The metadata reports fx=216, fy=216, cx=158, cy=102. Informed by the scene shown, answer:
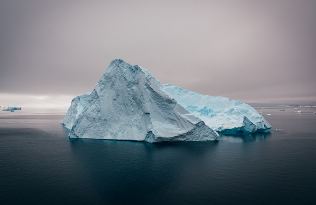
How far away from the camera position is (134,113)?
2906 centimetres

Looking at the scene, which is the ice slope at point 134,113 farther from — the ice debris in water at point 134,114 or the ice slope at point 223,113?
the ice slope at point 223,113

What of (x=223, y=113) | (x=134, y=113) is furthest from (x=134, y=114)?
(x=223, y=113)

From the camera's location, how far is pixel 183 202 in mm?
11820

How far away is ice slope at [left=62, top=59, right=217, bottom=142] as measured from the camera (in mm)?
28344

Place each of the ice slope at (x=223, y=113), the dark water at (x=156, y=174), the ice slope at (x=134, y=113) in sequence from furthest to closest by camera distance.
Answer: the ice slope at (x=223, y=113) → the ice slope at (x=134, y=113) → the dark water at (x=156, y=174)

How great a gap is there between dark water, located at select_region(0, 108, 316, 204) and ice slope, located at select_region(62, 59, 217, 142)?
9.53ft

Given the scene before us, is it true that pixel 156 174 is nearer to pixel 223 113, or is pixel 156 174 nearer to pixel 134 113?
pixel 134 113

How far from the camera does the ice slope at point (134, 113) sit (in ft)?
93.0

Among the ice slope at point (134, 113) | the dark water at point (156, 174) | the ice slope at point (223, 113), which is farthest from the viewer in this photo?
the ice slope at point (223, 113)

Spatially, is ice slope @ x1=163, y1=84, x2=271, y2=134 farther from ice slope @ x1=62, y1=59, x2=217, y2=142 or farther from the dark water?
the dark water

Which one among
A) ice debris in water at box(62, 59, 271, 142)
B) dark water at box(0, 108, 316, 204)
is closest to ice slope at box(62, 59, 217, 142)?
ice debris in water at box(62, 59, 271, 142)

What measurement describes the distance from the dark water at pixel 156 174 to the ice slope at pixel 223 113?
38.6 feet

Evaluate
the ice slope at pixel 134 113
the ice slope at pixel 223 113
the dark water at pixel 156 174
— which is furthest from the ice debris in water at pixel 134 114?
the ice slope at pixel 223 113

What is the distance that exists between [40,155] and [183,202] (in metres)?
17.1
